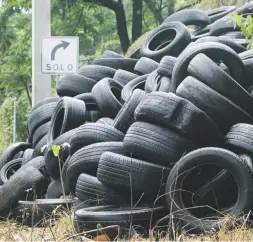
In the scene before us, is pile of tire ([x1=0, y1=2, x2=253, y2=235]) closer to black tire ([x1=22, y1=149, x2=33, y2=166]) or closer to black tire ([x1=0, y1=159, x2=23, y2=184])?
black tire ([x1=22, y1=149, x2=33, y2=166])

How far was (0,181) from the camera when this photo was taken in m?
9.36

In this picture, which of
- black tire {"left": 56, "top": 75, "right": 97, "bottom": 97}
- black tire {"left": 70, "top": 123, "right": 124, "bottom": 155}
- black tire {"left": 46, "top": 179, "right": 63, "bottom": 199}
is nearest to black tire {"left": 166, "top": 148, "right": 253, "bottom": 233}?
black tire {"left": 70, "top": 123, "right": 124, "bottom": 155}

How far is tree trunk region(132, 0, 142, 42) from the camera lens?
76.7 ft

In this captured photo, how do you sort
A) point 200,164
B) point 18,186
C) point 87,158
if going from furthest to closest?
point 18,186 < point 87,158 < point 200,164

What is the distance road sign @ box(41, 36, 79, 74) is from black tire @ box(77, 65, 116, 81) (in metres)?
1.90

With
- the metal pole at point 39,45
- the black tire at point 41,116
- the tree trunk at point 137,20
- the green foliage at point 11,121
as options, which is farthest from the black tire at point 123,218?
the tree trunk at point 137,20

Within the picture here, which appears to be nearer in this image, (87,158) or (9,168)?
(87,158)

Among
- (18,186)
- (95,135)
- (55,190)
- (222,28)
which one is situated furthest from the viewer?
(222,28)

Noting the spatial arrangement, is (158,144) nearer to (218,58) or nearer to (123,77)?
(218,58)

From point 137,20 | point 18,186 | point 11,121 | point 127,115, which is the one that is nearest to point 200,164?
point 127,115

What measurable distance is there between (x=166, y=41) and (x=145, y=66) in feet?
5.04

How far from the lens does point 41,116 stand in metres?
9.79

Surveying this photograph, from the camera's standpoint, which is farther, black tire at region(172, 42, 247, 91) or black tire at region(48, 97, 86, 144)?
black tire at region(48, 97, 86, 144)

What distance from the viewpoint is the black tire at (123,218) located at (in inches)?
237
